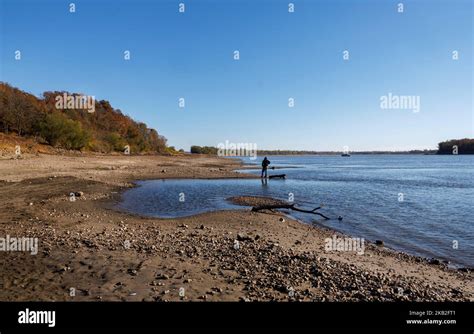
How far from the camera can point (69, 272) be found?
877cm

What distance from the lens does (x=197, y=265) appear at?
9.62 metres

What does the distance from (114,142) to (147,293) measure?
94561mm

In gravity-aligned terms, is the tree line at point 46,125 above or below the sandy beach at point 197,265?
above

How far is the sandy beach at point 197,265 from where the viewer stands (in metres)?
7.70

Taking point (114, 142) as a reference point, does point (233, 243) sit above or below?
below

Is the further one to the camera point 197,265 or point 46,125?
point 46,125

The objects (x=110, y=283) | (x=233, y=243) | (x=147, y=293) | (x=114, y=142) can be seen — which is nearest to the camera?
(x=147, y=293)

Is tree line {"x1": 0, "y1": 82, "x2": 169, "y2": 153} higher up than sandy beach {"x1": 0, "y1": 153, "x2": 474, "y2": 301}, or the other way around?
tree line {"x1": 0, "y1": 82, "x2": 169, "y2": 153}

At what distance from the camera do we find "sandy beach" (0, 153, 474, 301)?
7699 millimetres

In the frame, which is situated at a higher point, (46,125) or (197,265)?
(46,125)

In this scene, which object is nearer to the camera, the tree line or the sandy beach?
the sandy beach
